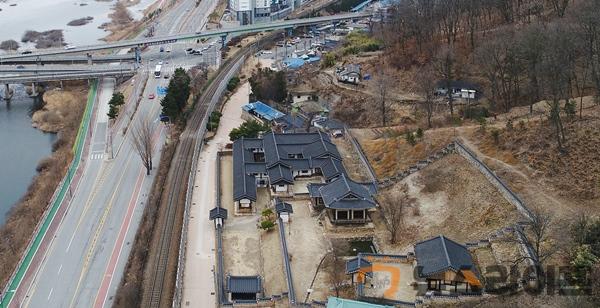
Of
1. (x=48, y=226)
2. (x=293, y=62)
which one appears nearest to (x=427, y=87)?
(x=293, y=62)

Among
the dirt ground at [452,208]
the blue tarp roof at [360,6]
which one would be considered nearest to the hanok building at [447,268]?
the dirt ground at [452,208]

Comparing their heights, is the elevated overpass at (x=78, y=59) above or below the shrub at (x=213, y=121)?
above

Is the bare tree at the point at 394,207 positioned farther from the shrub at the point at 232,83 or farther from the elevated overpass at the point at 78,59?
the elevated overpass at the point at 78,59

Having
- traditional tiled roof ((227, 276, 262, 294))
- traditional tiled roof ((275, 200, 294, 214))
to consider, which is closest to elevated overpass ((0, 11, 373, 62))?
traditional tiled roof ((275, 200, 294, 214))

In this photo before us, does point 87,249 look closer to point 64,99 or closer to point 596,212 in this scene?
point 596,212

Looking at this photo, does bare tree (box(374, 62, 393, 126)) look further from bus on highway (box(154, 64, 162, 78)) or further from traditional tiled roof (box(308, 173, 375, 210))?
bus on highway (box(154, 64, 162, 78))

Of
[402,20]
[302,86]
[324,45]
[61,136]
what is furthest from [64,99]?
[402,20]
